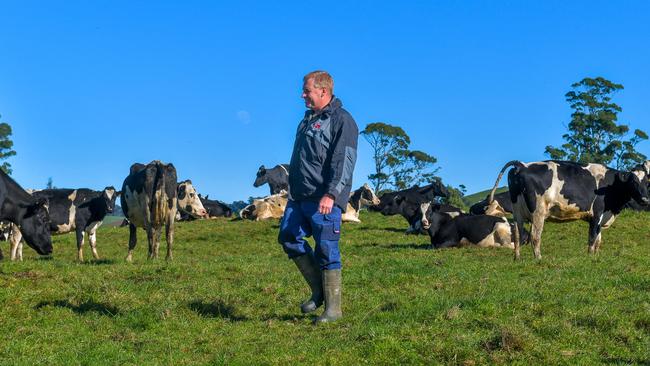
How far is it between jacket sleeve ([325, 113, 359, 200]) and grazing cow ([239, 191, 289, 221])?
25.1 m

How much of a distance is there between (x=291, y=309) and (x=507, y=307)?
10.0 feet

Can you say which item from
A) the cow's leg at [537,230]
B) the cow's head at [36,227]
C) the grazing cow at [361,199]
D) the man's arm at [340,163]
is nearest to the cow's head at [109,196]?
the cow's head at [36,227]

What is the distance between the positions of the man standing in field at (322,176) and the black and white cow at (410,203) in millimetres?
15996

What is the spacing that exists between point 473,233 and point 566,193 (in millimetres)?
3716

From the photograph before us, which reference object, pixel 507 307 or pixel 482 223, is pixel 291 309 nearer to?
pixel 507 307

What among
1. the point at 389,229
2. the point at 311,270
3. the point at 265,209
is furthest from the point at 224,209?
the point at 311,270

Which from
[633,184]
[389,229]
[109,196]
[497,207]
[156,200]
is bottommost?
[389,229]

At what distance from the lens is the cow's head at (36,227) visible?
15172 millimetres

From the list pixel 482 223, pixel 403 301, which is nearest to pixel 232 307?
pixel 403 301

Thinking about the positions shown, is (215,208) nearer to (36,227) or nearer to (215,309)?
(36,227)

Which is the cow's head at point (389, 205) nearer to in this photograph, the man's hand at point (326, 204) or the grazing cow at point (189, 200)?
the grazing cow at point (189, 200)

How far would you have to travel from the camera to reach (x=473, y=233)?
68.8ft

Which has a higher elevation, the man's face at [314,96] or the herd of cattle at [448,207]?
the man's face at [314,96]

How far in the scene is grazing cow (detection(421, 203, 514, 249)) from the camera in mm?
20891
